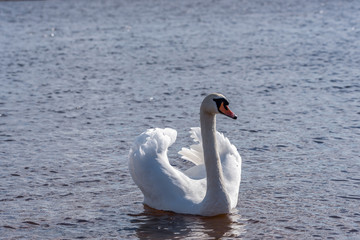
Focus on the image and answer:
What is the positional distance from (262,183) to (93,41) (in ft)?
49.6

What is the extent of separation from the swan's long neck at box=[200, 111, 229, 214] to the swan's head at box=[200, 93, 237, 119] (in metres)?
0.11

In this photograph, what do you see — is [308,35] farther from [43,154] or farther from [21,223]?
[21,223]

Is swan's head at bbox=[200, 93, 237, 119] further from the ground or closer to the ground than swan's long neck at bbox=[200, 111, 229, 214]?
further from the ground

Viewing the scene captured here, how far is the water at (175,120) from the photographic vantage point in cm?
789

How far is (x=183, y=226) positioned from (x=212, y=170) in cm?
70

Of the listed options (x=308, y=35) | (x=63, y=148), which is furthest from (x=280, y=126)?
(x=308, y=35)

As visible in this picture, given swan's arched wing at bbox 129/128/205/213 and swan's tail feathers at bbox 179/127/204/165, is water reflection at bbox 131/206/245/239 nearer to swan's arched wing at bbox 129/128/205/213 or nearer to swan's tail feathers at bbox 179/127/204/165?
swan's arched wing at bbox 129/128/205/213

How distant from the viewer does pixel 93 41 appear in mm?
23234

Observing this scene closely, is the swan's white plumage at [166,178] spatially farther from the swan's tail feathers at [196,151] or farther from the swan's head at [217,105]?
the swan's head at [217,105]

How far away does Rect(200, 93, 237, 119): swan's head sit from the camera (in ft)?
25.2

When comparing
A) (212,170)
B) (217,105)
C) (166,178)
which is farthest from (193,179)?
(217,105)

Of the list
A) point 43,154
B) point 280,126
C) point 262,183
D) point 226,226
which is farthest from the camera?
point 280,126

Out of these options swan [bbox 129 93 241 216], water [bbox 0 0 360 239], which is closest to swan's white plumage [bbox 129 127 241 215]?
swan [bbox 129 93 241 216]

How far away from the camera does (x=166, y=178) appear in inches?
317
